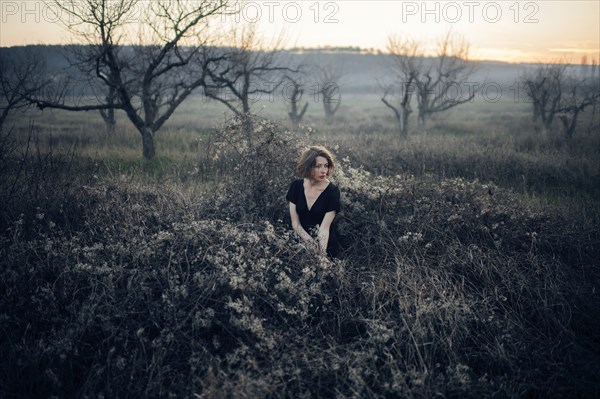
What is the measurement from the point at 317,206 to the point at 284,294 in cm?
139

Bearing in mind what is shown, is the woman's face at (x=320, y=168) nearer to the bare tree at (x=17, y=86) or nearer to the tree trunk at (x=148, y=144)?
the tree trunk at (x=148, y=144)

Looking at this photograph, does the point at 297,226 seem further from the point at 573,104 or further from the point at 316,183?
the point at 573,104

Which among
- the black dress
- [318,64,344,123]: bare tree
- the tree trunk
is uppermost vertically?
[318,64,344,123]: bare tree

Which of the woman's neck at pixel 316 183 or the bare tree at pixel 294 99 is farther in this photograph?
the bare tree at pixel 294 99

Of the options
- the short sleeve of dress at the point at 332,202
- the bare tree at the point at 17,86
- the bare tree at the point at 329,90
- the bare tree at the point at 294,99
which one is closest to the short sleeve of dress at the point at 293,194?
the short sleeve of dress at the point at 332,202

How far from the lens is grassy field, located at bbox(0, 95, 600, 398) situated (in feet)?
10.5

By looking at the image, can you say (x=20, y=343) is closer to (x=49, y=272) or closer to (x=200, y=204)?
(x=49, y=272)

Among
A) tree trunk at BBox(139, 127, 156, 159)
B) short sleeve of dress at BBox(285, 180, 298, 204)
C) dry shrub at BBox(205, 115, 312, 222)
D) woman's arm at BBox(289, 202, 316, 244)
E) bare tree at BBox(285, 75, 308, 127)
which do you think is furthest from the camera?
bare tree at BBox(285, 75, 308, 127)

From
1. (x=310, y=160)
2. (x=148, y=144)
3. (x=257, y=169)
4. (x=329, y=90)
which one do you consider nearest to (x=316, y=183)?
(x=310, y=160)

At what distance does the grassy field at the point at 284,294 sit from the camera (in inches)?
125

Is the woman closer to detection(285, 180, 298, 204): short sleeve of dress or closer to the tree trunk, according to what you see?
detection(285, 180, 298, 204): short sleeve of dress

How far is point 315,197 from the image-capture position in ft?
16.4

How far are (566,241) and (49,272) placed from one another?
623 centimetres

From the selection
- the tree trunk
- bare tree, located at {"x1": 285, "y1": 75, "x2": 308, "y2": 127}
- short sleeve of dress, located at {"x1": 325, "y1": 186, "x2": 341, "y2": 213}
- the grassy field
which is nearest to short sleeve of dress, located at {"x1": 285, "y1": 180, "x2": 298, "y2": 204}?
short sleeve of dress, located at {"x1": 325, "y1": 186, "x2": 341, "y2": 213}
